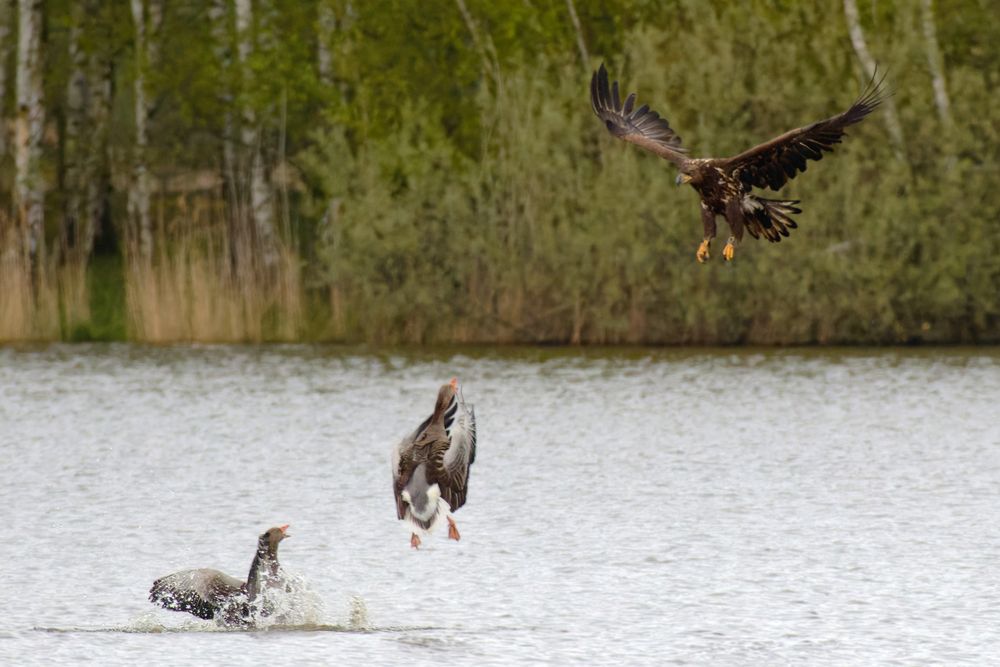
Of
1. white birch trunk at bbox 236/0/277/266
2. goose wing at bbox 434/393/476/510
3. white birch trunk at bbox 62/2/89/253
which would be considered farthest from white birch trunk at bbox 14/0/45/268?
goose wing at bbox 434/393/476/510

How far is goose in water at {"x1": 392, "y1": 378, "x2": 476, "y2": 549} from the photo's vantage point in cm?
923

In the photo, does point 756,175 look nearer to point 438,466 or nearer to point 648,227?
point 438,466

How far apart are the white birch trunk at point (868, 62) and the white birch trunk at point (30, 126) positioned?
10.6 metres

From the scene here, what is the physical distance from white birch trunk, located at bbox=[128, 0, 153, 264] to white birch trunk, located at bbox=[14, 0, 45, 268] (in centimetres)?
157

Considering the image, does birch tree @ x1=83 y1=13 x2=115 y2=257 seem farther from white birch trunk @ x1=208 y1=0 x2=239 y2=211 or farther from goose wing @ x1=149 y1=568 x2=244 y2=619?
goose wing @ x1=149 y1=568 x2=244 y2=619

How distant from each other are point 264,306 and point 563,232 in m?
3.64

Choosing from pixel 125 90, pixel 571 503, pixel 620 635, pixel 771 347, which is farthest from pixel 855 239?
pixel 125 90

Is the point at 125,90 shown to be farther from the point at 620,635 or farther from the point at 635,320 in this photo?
the point at 620,635

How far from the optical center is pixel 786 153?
11.0 m

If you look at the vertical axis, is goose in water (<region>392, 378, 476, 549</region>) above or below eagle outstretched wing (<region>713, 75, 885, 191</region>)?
below

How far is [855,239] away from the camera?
2459cm

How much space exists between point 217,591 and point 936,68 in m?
17.3

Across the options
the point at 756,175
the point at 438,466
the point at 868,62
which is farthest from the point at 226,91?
the point at 438,466

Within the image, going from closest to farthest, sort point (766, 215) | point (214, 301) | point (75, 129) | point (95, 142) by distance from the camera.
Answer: point (766, 215), point (214, 301), point (95, 142), point (75, 129)
